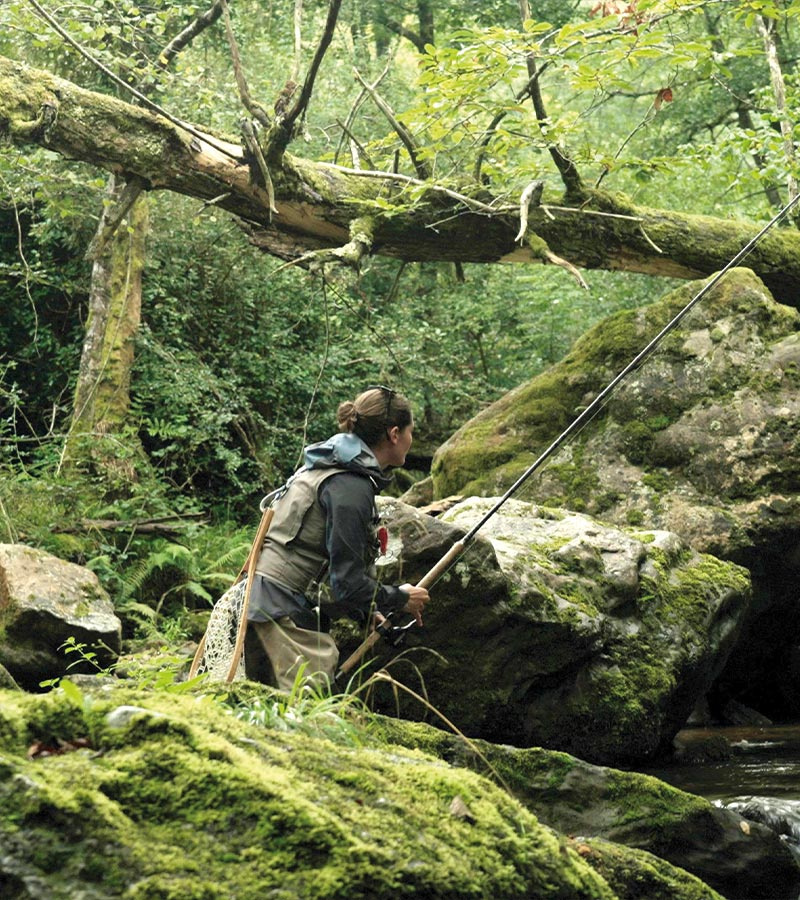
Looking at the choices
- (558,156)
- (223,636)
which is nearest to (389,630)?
(223,636)

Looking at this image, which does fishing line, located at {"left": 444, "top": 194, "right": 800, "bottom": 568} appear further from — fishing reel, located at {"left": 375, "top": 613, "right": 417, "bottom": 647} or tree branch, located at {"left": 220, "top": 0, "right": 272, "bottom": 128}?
tree branch, located at {"left": 220, "top": 0, "right": 272, "bottom": 128}

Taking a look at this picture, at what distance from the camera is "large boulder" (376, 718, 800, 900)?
4.08m

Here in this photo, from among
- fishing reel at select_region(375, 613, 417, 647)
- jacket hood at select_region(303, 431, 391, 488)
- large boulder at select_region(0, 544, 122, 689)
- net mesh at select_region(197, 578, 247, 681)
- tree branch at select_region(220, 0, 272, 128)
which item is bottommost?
large boulder at select_region(0, 544, 122, 689)

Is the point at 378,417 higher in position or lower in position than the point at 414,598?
higher

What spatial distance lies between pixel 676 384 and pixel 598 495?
1.19m

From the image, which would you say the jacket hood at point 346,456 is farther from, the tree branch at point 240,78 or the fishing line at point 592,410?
the tree branch at point 240,78

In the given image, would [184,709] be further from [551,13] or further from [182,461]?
[551,13]

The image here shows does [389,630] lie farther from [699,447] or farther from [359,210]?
[359,210]

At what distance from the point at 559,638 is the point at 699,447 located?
114 inches

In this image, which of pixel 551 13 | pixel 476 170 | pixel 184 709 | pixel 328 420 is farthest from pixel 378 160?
pixel 184 709

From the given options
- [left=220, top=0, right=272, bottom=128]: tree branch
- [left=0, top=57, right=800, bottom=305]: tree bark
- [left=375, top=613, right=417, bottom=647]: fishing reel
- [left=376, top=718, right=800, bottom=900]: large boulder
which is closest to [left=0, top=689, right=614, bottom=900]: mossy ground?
[left=376, top=718, right=800, bottom=900]: large boulder

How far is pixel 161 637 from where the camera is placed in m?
9.73

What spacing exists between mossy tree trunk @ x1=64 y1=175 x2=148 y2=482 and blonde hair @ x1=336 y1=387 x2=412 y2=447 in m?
7.22

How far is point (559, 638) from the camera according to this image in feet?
20.2
